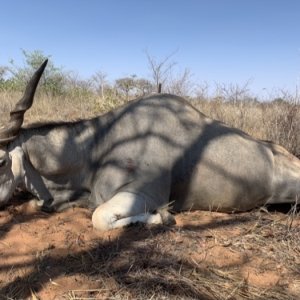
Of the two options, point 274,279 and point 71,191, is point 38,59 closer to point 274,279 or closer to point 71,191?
point 71,191

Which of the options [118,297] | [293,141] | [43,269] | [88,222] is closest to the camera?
[118,297]

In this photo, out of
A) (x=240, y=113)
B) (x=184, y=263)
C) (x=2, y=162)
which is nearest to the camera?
(x=184, y=263)

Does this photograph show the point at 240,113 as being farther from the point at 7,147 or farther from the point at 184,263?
the point at 184,263

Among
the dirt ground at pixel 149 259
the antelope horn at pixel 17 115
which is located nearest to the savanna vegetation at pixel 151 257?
the dirt ground at pixel 149 259

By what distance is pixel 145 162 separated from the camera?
3.90 meters

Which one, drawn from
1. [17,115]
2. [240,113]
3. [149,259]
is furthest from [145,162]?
[240,113]

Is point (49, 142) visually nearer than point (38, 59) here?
Yes

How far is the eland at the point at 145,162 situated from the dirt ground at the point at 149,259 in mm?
330

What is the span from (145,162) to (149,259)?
49.8 inches

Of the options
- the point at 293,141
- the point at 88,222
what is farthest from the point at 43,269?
the point at 293,141

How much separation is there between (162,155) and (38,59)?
14.5 metres

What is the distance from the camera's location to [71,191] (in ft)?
13.5

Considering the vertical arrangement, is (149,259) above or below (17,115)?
below

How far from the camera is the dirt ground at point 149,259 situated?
8.08ft
